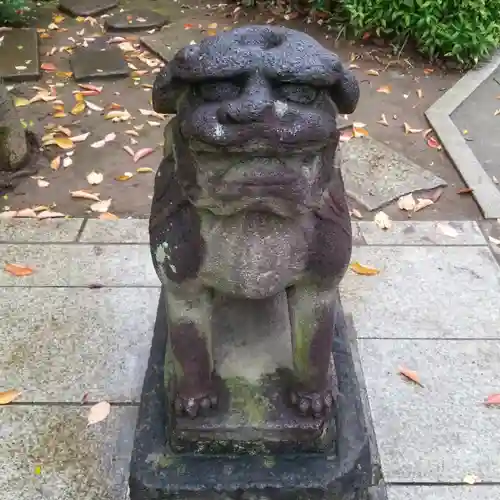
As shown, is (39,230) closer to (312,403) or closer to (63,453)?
(63,453)

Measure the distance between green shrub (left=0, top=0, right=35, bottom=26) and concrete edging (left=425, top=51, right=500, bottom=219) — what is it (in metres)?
4.12

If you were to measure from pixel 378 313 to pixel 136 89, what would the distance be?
139 inches

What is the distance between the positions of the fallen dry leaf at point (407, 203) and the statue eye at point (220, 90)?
2871mm

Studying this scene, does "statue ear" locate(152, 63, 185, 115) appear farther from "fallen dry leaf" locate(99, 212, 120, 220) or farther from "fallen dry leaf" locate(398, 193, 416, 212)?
"fallen dry leaf" locate(398, 193, 416, 212)

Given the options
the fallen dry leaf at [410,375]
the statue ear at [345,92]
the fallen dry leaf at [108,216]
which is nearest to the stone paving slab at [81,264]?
the fallen dry leaf at [108,216]

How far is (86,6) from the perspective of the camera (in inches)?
293

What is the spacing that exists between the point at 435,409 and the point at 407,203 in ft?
5.84

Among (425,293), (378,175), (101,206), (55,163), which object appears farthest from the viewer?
(55,163)

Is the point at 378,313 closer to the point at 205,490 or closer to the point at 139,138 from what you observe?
the point at 205,490

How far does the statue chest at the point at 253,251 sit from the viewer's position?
1.68 meters

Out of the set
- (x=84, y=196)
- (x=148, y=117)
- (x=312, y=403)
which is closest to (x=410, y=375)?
(x=312, y=403)

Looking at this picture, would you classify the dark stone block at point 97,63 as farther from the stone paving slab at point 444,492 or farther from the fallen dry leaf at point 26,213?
the stone paving slab at point 444,492

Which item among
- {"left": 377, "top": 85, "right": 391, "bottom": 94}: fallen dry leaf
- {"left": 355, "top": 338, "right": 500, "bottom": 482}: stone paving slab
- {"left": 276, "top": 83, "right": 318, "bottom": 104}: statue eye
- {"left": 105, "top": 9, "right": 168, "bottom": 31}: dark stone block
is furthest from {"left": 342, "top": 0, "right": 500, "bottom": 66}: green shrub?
{"left": 276, "top": 83, "right": 318, "bottom": 104}: statue eye

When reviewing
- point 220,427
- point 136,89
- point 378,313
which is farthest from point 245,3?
point 220,427
